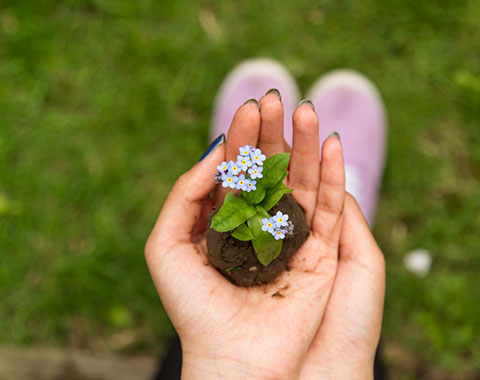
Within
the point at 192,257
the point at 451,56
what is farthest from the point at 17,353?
the point at 451,56

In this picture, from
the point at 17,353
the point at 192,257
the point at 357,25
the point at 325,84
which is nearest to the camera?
the point at 192,257

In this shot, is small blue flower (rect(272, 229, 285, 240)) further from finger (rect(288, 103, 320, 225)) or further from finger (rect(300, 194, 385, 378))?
finger (rect(300, 194, 385, 378))

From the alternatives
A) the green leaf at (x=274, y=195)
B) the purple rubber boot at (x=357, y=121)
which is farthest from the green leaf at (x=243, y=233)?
the purple rubber boot at (x=357, y=121)

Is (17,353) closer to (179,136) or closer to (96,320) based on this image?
(96,320)

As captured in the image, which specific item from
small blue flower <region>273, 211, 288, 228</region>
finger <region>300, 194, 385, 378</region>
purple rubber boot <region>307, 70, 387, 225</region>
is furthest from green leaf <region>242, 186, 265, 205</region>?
purple rubber boot <region>307, 70, 387, 225</region>

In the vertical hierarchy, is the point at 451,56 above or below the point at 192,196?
above

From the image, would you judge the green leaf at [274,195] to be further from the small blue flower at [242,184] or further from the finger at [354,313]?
the finger at [354,313]
